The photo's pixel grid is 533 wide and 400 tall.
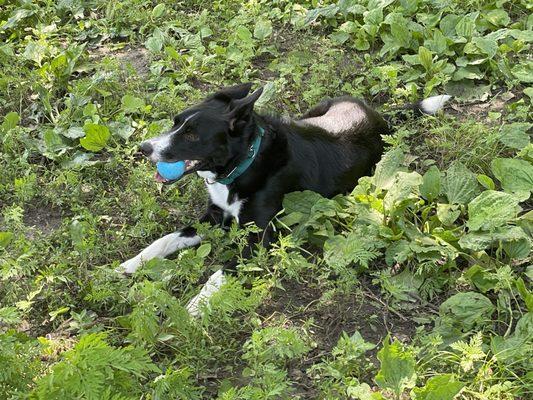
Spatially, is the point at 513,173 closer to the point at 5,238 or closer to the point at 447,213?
the point at 447,213

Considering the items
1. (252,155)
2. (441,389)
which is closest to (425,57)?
(252,155)

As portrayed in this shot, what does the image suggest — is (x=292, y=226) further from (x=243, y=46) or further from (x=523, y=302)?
(x=243, y=46)

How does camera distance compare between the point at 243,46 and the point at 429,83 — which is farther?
the point at 243,46

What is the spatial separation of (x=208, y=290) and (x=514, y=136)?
2.53 m

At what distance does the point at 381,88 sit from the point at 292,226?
187 centimetres

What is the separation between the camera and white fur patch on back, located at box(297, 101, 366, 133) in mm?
5367

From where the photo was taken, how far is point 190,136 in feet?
15.5

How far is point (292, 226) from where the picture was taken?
4.87 m

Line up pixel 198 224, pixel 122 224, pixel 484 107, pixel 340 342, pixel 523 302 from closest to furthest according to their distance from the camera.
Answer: pixel 340 342 → pixel 523 302 → pixel 198 224 → pixel 122 224 → pixel 484 107

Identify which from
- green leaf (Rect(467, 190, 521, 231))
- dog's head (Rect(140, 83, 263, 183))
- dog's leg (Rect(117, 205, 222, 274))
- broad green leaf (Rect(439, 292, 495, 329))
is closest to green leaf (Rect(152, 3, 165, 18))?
dog's head (Rect(140, 83, 263, 183))

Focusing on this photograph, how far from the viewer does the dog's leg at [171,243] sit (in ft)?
15.6

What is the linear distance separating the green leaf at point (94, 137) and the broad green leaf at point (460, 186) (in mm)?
2604

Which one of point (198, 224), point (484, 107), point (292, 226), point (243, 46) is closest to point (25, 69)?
point (243, 46)

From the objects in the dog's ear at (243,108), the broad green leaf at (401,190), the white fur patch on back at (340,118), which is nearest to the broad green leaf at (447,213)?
the broad green leaf at (401,190)
